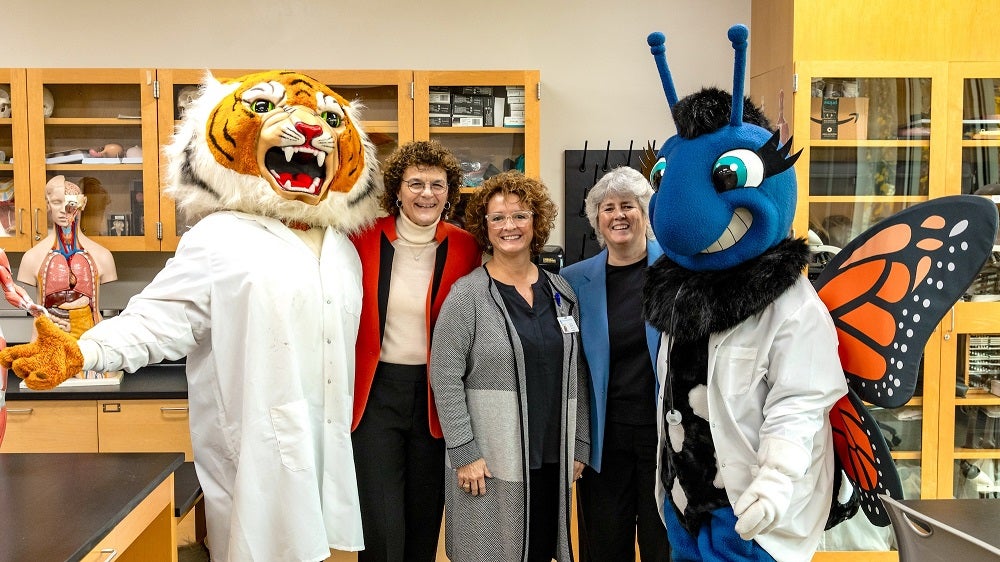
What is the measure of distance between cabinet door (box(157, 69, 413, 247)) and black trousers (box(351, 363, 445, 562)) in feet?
4.46

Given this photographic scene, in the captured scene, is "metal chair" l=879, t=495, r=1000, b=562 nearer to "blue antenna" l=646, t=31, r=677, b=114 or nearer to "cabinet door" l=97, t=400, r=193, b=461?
"blue antenna" l=646, t=31, r=677, b=114

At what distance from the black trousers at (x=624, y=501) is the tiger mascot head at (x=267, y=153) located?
0.92m

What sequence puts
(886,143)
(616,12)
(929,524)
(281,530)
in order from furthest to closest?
(616,12), (886,143), (281,530), (929,524)

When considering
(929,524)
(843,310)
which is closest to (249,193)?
(843,310)

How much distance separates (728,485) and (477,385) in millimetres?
681

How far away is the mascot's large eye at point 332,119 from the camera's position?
5.88ft

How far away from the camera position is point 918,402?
2.64 meters

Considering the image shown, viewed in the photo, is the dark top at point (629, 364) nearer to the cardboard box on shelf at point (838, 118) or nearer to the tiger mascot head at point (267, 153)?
the tiger mascot head at point (267, 153)

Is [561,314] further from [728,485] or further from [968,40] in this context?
[968,40]

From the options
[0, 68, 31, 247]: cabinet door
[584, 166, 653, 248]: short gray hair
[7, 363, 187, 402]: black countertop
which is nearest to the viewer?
[584, 166, 653, 248]: short gray hair

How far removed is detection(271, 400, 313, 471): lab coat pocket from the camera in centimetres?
161

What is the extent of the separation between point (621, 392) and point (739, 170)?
730 mm

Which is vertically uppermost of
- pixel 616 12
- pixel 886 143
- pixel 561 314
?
pixel 616 12

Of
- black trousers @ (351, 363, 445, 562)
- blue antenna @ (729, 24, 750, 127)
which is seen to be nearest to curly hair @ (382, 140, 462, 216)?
black trousers @ (351, 363, 445, 562)
